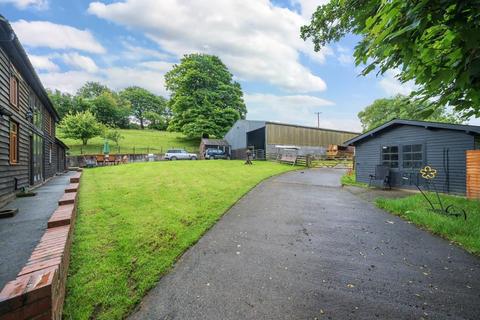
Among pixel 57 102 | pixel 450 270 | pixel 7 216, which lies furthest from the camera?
pixel 57 102

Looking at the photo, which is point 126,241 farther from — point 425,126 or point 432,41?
point 425,126

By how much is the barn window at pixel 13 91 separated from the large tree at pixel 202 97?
82.7 ft

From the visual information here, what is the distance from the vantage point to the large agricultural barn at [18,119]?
276 inches

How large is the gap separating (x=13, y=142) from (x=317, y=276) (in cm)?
1087

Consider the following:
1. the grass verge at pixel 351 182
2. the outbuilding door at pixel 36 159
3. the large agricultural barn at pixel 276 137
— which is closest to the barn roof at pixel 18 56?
the outbuilding door at pixel 36 159

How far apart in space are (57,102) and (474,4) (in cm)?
6136

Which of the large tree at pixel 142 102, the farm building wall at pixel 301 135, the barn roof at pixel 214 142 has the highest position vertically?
the large tree at pixel 142 102

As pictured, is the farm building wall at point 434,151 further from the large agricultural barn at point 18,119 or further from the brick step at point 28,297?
the large agricultural barn at point 18,119

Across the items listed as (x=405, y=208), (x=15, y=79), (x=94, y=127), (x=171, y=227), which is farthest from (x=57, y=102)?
(x=405, y=208)

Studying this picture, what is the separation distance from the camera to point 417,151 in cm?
1119

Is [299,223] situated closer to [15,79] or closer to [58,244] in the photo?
[58,244]

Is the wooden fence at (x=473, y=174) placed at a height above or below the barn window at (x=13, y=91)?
below

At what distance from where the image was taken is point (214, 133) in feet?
115

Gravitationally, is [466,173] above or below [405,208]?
above
